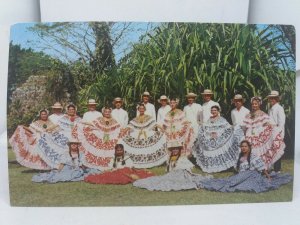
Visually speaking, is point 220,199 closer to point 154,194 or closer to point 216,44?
point 154,194

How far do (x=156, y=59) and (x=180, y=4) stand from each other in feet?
1.12

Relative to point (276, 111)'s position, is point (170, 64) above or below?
above

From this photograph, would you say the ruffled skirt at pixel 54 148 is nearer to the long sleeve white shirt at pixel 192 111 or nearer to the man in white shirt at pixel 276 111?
the long sleeve white shirt at pixel 192 111

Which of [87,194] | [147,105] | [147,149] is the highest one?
[147,105]

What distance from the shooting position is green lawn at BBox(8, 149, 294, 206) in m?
0.97

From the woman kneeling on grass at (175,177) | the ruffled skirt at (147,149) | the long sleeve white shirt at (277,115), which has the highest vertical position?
the long sleeve white shirt at (277,115)

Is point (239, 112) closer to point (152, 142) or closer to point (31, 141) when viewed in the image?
point (152, 142)

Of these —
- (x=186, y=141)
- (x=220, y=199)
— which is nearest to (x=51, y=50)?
(x=186, y=141)

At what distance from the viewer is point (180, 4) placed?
1.25 metres

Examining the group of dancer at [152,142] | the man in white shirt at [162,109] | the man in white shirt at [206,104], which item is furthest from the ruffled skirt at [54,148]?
the man in white shirt at [206,104]

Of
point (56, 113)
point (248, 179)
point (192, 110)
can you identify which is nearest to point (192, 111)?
point (192, 110)

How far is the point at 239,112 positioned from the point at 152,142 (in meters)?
0.21

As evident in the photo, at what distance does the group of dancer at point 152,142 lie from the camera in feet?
3.20

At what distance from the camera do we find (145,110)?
0.98m
